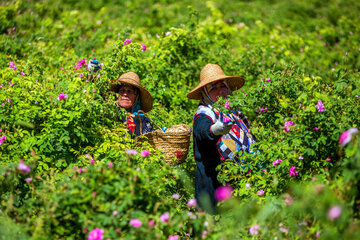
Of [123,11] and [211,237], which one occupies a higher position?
[211,237]

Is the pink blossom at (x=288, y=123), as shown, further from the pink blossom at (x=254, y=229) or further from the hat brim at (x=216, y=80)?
the pink blossom at (x=254, y=229)

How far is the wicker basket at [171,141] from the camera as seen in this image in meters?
3.43

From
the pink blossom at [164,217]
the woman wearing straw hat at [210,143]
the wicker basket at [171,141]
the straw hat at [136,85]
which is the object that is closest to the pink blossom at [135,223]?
the pink blossom at [164,217]

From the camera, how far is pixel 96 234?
1983 millimetres

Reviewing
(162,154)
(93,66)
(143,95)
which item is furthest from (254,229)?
(93,66)

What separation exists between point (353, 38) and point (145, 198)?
683 cm

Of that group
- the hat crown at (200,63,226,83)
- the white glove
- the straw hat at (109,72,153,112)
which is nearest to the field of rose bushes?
the straw hat at (109,72,153,112)

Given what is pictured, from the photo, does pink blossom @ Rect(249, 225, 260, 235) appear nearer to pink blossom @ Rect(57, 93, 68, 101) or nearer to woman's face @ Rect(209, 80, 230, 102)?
woman's face @ Rect(209, 80, 230, 102)

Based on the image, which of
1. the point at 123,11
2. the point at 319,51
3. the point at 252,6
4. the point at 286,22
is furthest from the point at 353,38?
the point at 123,11

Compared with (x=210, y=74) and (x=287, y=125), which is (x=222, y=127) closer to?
(x=287, y=125)

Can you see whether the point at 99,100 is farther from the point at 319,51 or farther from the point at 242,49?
the point at 319,51

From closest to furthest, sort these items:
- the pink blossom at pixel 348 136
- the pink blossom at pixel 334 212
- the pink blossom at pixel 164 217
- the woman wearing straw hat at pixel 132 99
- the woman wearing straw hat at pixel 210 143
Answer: the pink blossom at pixel 334 212 → the pink blossom at pixel 348 136 → the pink blossom at pixel 164 217 → the woman wearing straw hat at pixel 210 143 → the woman wearing straw hat at pixel 132 99

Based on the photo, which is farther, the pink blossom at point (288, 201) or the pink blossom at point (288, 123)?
the pink blossom at point (288, 123)

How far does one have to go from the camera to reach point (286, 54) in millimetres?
6129
